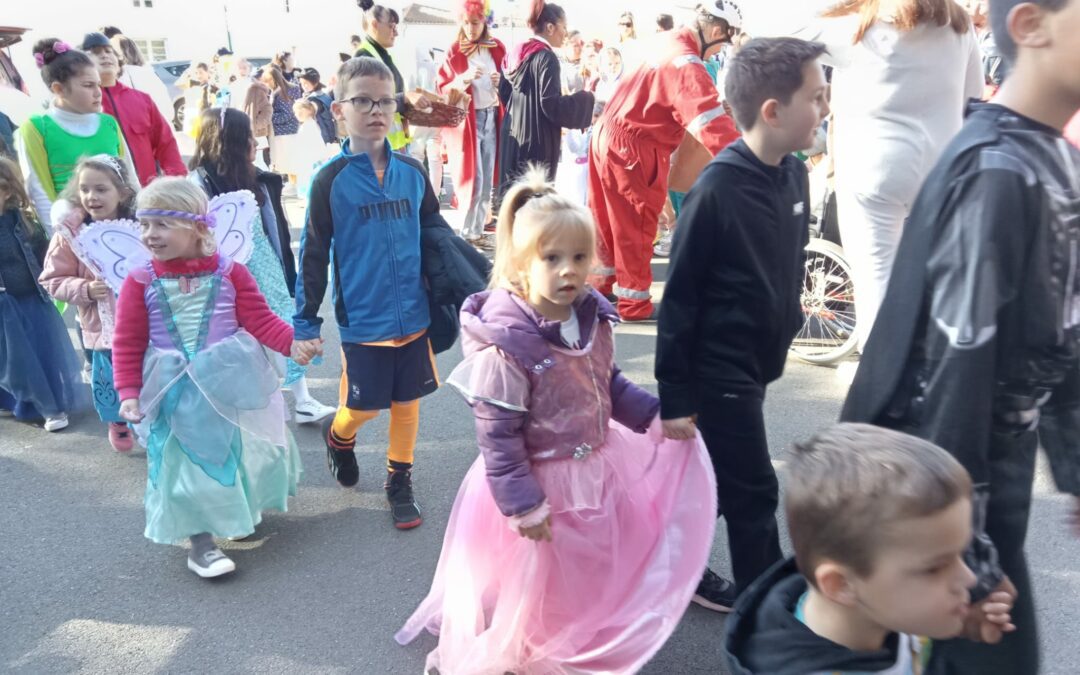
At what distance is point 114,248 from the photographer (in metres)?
3.18

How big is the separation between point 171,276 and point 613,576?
6.02 feet

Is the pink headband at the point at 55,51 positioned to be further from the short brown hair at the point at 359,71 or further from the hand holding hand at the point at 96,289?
the short brown hair at the point at 359,71

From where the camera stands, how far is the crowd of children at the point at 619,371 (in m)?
1.34

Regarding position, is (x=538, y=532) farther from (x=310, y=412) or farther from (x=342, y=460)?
(x=310, y=412)

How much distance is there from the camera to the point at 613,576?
2.36 metres

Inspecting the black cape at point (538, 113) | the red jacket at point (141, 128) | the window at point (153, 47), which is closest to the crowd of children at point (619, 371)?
the red jacket at point (141, 128)

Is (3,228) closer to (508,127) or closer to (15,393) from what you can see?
(15,393)

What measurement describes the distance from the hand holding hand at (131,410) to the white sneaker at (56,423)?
198cm

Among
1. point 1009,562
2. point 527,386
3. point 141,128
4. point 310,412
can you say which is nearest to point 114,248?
point 310,412

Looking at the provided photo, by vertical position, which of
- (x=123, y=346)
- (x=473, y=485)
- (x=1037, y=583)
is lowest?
(x=1037, y=583)

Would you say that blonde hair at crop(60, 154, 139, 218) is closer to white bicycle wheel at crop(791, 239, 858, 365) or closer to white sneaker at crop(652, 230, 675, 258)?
white bicycle wheel at crop(791, 239, 858, 365)

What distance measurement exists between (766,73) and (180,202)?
1.96 m

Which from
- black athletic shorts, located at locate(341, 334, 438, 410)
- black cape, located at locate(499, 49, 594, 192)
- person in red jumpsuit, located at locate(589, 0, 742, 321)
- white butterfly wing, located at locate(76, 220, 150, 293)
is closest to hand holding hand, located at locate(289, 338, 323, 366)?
black athletic shorts, located at locate(341, 334, 438, 410)

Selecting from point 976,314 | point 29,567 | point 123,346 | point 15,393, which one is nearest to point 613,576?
point 976,314
